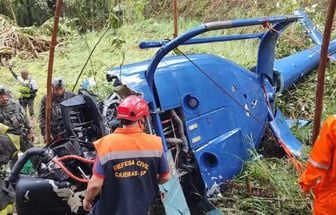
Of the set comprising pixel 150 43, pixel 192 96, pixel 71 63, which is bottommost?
pixel 71 63

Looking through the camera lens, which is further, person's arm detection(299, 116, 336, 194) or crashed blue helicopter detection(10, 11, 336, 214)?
crashed blue helicopter detection(10, 11, 336, 214)

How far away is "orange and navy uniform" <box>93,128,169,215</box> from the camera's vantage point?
3006 mm

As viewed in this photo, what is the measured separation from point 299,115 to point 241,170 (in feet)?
6.43

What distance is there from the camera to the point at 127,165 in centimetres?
302

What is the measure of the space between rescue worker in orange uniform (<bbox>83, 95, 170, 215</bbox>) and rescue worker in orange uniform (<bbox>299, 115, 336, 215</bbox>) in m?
1.01

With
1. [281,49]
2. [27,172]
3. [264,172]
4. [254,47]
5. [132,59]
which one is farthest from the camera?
[132,59]

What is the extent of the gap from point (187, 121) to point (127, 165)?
1.53 metres

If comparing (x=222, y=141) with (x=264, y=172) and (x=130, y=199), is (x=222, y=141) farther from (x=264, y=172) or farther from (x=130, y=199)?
(x=130, y=199)

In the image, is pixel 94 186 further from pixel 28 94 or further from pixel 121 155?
pixel 28 94

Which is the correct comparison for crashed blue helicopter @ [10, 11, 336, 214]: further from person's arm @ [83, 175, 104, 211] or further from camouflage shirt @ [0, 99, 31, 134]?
camouflage shirt @ [0, 99, 31, 134]

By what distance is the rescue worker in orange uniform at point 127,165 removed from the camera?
3008 mm

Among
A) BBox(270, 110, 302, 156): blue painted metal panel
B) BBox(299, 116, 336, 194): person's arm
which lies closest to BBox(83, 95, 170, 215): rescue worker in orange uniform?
BBox(299, 116, 336, 194): person's arm

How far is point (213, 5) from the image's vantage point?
12.2 meters

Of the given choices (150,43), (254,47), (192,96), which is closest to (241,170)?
(192,96)
